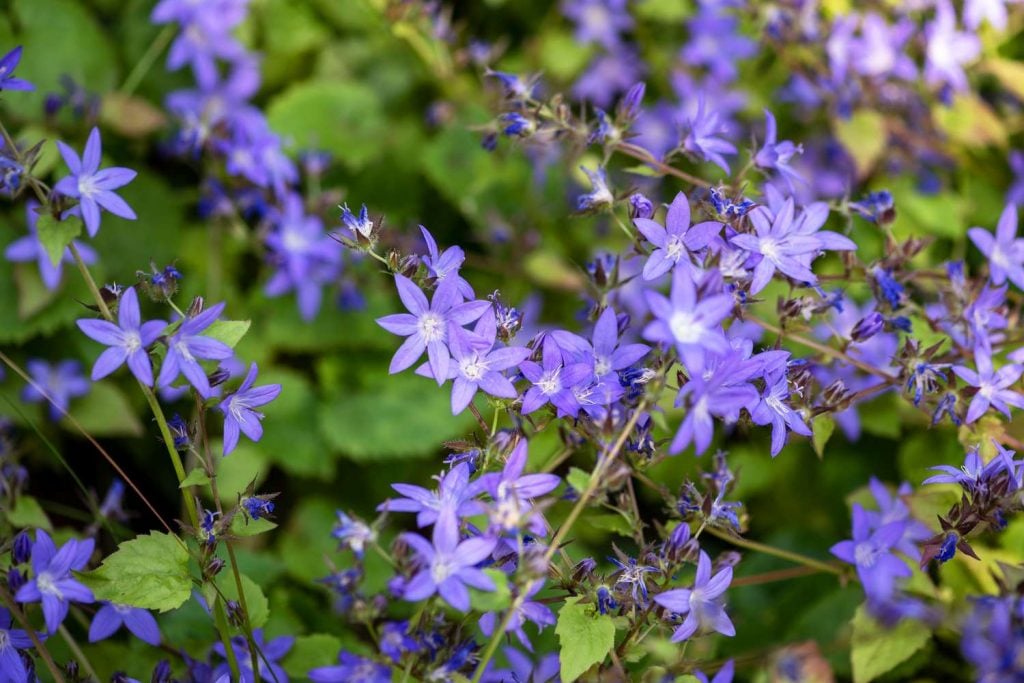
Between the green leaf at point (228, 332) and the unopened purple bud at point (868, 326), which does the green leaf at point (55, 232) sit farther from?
the unopened purple bud at point (868, 326)

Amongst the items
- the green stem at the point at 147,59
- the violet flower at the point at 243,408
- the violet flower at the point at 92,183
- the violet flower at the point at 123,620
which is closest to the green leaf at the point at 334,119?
the green stem at the point at 147,59

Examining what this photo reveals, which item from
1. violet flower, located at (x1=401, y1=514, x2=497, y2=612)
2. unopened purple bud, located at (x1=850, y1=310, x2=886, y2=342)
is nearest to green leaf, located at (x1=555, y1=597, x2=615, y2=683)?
violet flower, located at (x1=401, y1=514, x2=497, y2=612)

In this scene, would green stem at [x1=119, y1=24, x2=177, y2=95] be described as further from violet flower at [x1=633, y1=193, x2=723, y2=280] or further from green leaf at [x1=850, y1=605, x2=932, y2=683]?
green leaf at [x1=850, y1=605, x2=932, y2=683]

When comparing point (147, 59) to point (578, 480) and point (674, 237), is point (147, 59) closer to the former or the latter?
point (674, 237)

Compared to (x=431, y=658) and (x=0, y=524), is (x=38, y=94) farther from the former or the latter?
(x=431, y=658)

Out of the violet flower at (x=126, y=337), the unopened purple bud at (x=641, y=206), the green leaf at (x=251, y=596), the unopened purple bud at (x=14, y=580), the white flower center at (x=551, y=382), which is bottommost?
the green leaf at (x=251, y=596)

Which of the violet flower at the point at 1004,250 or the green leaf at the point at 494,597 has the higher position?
the violet flower at the point at 1004,250

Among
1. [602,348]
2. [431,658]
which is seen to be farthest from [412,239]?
[431,658]

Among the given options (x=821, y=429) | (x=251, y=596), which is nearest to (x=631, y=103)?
(x=821, y=429)
